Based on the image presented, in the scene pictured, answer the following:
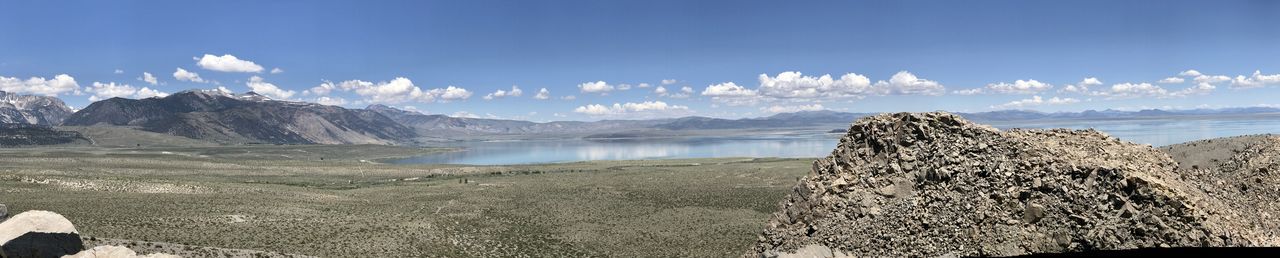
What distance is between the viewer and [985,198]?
55.2 feet

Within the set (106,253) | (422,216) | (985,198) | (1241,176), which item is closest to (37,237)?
(106,253)

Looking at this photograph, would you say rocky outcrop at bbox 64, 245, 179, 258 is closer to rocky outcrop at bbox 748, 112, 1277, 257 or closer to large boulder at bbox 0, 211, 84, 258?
large boulder at bbox 0, 211, 84, 258

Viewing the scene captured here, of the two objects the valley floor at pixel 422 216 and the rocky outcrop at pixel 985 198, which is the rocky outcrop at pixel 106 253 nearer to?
the valley floor at pixel 422 216

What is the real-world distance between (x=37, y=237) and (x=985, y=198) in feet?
78.2

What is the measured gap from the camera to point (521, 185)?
65.0 m

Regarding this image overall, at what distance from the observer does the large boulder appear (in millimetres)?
14827

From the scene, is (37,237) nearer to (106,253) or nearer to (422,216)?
(106,253)

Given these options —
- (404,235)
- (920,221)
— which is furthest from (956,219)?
(404,235)

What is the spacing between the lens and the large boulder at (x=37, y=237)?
584 inches

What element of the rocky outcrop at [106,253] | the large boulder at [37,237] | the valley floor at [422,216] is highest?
the large boulder at [37,237]

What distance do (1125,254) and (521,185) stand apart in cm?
5789

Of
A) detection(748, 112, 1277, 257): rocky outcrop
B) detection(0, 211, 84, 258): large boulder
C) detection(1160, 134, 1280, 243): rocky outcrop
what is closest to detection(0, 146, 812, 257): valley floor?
detection(0, 211, 84, 258): large boulder

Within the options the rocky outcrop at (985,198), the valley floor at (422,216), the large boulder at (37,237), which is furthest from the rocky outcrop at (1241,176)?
the large boulder at (37,237)

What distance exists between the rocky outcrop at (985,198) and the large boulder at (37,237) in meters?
18.2
